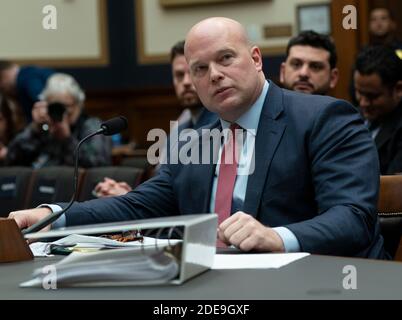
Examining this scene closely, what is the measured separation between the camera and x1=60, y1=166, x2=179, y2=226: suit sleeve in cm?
238

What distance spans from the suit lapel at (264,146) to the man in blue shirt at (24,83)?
14.2 ft

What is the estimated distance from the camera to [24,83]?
265 inches

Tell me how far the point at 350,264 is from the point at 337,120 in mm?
757

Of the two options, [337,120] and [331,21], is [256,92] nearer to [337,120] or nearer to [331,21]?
[337,120]

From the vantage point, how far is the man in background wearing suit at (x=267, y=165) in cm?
212

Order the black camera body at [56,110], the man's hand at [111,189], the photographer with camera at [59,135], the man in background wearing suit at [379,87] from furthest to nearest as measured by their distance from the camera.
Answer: the black camera body at [56,110] < the photographer with camera at [59,135] < the man in background wearing suit at [379,87] < the man's hand at [111,189]

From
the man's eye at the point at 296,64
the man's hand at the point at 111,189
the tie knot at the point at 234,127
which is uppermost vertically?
the man's eye at the point at 296,64

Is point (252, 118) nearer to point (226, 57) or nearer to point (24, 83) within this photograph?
point (226, 57)

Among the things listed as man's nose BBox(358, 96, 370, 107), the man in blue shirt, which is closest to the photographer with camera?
the man in blue shirt

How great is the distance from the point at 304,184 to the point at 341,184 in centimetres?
21

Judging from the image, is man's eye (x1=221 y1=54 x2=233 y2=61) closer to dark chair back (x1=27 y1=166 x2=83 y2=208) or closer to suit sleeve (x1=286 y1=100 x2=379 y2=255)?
suit sleeve (x1=286 y1=100 x2=379 y2=255)

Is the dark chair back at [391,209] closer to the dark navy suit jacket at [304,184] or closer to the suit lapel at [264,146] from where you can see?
the dark navy suit jacket at [304,184]

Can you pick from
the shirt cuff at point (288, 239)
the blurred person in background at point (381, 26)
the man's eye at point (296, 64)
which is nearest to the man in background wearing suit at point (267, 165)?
the shirt cuff at point (288, 239)
